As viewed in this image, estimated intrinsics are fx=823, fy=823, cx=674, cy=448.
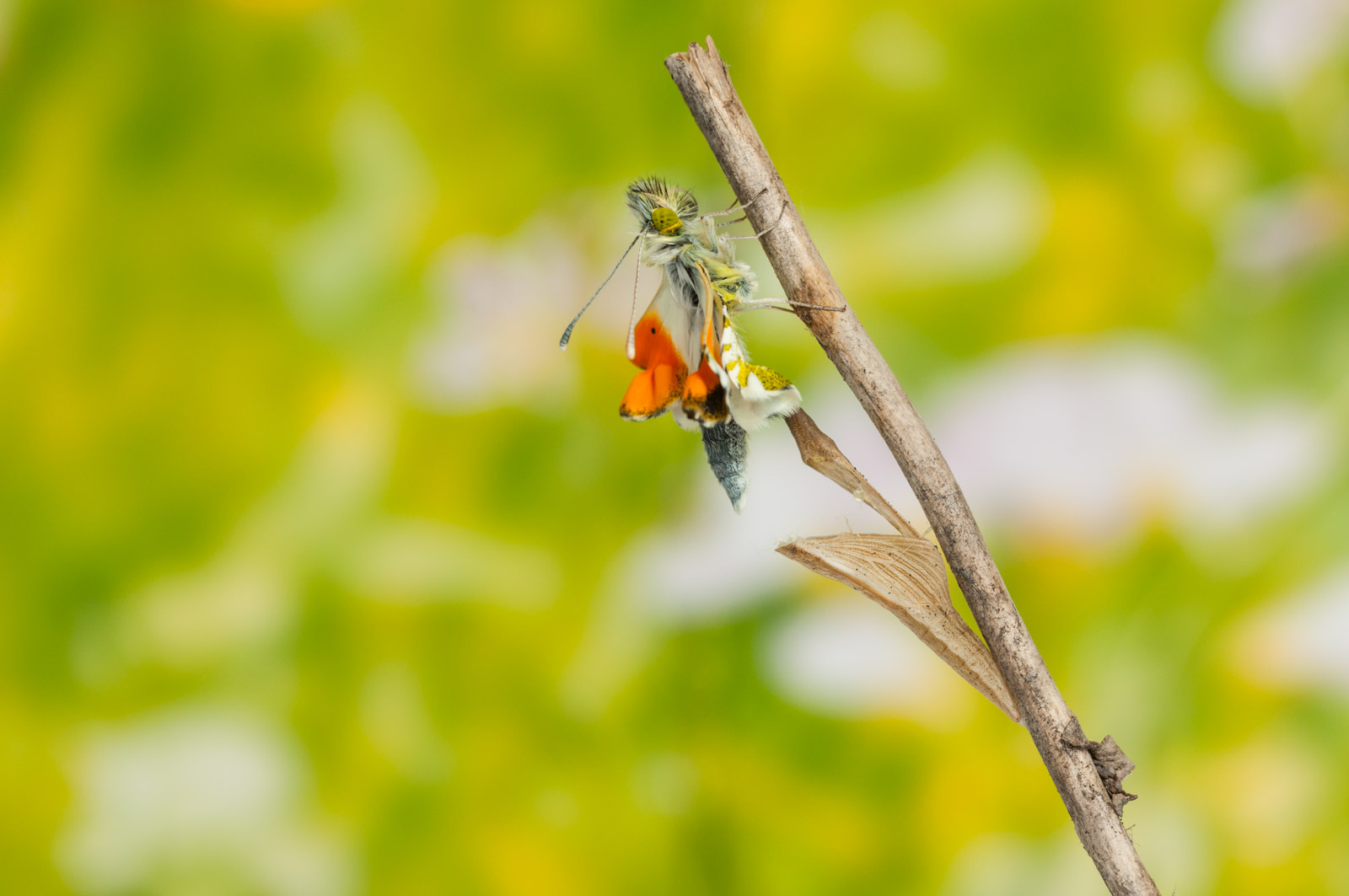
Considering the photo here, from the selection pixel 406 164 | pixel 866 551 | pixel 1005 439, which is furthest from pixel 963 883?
pixel 406 164

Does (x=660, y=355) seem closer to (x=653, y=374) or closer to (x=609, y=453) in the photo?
(x=653, y=374)

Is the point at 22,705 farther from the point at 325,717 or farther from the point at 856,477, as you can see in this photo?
the point at 856,477

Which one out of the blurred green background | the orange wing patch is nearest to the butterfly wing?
the orange wing patch

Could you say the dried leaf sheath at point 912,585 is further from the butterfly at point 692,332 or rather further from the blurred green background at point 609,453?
the blurred green background at point 609,453

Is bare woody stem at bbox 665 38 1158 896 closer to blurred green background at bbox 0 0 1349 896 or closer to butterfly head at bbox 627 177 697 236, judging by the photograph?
butterfly head at bbox 627 177 697 236

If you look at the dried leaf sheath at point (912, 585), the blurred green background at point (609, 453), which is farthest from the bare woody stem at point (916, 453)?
the blurred green background at point (609, 453)

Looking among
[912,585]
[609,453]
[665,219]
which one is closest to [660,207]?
[665,219]

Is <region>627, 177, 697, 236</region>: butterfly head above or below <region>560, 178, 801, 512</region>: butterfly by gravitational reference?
above
